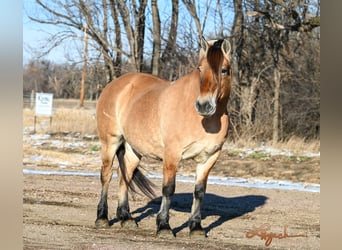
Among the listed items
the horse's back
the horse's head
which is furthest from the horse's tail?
the horse's head

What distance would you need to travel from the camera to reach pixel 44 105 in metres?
19.4

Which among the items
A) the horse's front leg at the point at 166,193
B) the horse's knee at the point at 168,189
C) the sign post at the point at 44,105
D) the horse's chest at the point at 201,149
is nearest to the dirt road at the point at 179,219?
the horse's front leg at the point at 166,193

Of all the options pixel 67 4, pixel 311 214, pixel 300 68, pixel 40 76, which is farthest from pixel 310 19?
pixel 40 76

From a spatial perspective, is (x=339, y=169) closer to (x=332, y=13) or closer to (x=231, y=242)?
(x=332, y=13)

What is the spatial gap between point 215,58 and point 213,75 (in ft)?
0.52

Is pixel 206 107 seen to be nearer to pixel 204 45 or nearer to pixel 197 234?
pixel 204 45

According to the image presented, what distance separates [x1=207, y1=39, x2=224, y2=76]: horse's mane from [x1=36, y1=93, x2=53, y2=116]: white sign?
49.2 feet

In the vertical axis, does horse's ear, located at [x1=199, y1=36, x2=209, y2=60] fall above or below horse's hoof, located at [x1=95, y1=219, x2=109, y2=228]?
above

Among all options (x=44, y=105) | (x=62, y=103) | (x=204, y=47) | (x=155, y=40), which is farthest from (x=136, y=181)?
(x=62, y=103)

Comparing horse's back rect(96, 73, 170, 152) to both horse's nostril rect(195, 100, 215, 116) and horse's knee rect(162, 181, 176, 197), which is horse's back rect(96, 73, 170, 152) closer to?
horse's knee rect(162, 181, 176, 197)

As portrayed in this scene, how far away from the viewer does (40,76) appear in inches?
1134

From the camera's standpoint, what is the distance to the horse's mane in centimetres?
442

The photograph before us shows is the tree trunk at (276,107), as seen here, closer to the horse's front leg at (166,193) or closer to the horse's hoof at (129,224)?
the horse's hoof at (129,224)

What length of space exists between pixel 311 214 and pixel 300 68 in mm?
8780
